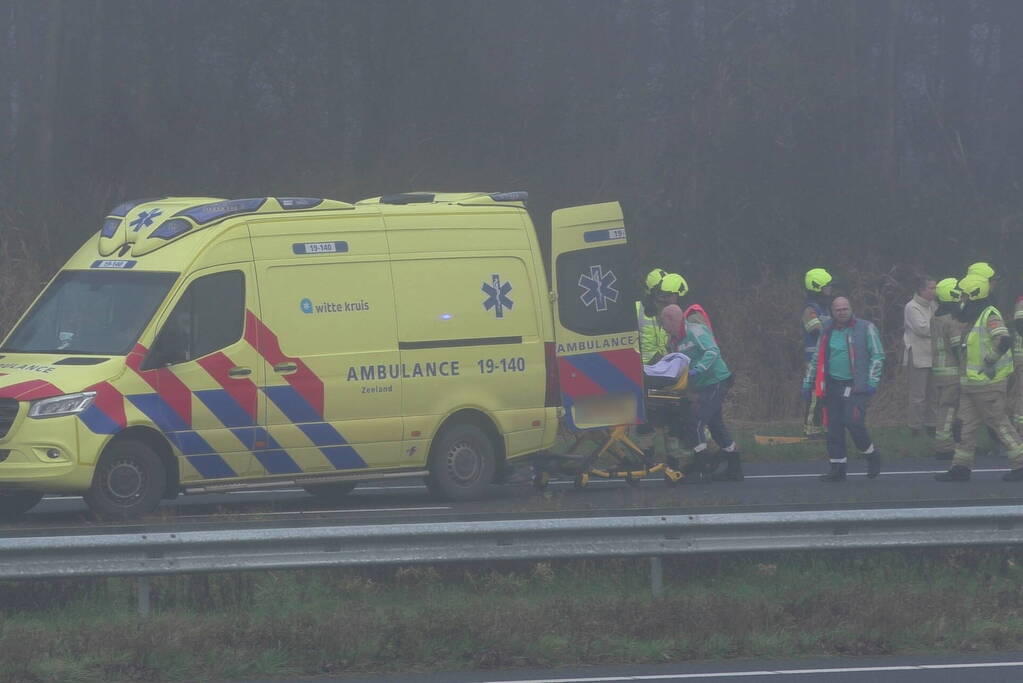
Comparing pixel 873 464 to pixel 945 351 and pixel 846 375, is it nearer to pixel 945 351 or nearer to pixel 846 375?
pixel 846 375

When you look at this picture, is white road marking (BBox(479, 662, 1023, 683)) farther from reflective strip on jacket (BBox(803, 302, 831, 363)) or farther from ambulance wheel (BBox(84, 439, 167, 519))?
reflective strip on jacket (BBox(803, 302, 831, 363))

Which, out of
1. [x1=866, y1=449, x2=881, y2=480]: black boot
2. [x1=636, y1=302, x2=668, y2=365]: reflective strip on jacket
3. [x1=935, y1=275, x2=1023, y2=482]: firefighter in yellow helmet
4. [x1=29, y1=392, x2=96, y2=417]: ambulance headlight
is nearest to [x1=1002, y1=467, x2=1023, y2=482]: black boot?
[x1=935, y1=275, x2=1023, y2=482]: firefighter in yellow helmet

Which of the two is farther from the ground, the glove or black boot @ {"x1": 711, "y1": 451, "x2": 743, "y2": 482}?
the glove

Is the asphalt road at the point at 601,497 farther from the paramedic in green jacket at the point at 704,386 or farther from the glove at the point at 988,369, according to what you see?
the glove at the point at 988,369

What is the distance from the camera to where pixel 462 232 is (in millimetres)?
13492

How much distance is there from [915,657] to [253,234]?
6.27 metres

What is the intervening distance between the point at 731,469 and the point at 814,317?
311cm

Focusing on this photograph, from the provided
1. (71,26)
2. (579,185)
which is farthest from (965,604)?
(71,26)

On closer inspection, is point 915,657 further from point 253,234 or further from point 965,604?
point 253,234

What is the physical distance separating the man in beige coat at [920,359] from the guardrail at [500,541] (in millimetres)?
8825

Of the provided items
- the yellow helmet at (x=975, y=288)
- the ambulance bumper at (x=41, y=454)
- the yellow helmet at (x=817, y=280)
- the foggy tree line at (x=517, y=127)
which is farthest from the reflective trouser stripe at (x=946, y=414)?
the ambulance bumper at (x=41, y=454)

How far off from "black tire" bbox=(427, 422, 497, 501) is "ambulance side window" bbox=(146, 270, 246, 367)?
80.3 inches

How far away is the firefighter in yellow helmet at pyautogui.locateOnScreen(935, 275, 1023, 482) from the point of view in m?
14.3

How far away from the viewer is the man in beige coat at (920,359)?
18.2m
